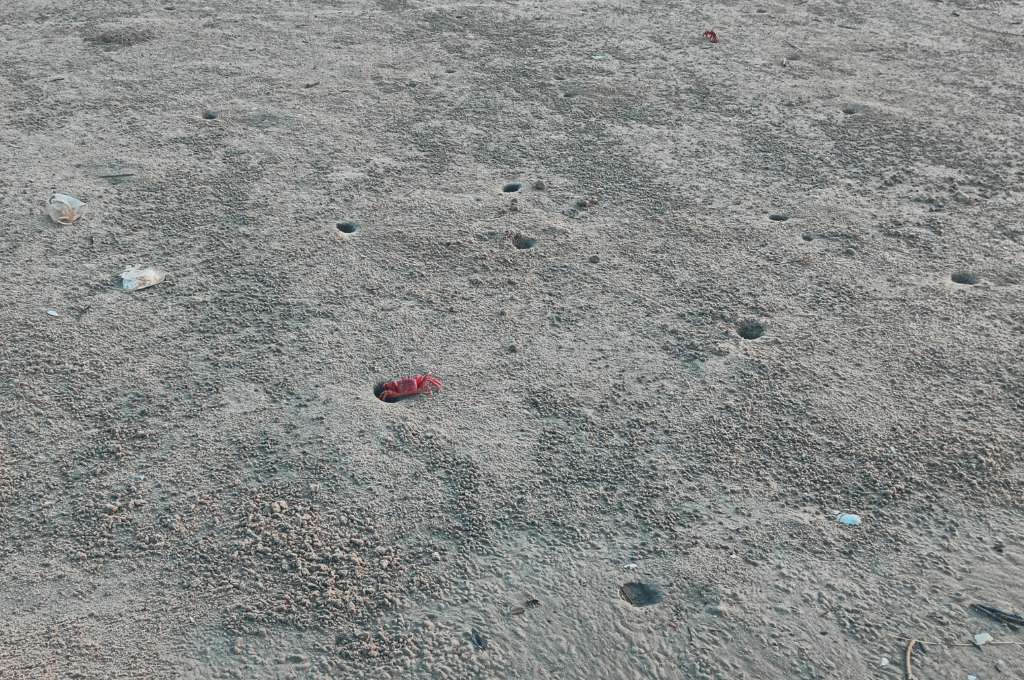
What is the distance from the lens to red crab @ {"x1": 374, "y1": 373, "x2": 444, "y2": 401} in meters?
3.11

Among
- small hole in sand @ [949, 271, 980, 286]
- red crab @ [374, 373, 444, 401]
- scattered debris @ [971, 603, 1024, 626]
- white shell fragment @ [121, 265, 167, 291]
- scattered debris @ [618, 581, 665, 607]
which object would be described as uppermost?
small hole in sand @ [949, 271, 980, 286]

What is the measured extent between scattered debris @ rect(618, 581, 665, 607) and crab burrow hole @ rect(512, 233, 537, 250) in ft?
5.50

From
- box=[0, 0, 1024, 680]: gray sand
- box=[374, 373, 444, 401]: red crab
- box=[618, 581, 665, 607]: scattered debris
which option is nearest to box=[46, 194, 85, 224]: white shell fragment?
box=[0, 0, 1024, 680]: gray sand

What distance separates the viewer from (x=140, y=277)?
11.8 ft

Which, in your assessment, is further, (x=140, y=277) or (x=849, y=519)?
(x=140, y=277)

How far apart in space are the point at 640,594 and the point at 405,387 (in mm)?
1048

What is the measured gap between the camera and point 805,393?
3.06m

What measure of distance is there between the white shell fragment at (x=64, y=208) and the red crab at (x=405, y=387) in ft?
5.58

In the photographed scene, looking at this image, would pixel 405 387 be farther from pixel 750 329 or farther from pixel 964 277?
pixel 964 277

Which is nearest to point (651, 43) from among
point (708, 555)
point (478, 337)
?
point (478, 337)

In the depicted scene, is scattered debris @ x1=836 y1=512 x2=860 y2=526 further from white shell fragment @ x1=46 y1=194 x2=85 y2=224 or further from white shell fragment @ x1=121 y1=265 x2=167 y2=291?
white shell fragment @ x1=46 y1=194 x2=85 y2=224

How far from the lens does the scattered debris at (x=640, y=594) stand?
2.43 meters

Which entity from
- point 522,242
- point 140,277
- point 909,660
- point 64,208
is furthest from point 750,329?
point 64,208

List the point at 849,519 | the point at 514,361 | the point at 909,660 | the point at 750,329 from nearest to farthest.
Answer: the point at 909,660 → the point at 849,519 → the point at 514,361 → the point at 750,329
